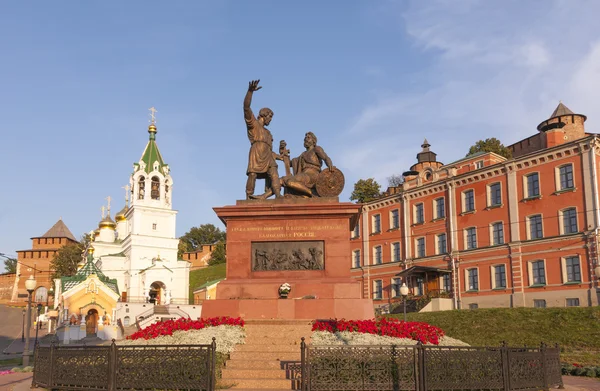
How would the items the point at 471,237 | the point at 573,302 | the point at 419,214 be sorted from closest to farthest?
the point at 573,302, the point at 471,237, the point at 419,214

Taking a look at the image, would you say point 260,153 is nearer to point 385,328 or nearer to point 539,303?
point 385,328

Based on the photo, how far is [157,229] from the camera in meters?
72.1

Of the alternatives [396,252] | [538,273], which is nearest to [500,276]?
[538,273]

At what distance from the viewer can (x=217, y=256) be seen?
106375 mm

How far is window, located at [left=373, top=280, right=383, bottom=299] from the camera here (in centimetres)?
5517

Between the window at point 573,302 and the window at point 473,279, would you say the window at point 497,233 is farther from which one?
the window at point 573,302

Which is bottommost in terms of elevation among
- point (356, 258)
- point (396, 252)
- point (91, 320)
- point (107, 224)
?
point (91, 320)

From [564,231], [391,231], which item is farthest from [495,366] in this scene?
[391,231]

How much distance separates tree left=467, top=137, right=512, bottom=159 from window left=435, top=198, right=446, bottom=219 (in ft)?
64.9

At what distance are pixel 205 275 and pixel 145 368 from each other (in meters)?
84.9

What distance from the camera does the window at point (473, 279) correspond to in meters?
46.7

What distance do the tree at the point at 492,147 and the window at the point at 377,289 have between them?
23.1 m

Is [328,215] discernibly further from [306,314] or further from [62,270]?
[62,270]

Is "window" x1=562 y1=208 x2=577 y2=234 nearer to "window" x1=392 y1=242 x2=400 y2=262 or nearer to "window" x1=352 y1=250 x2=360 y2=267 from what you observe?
"window" x1=392 y1=242 x2=400 y2=262
